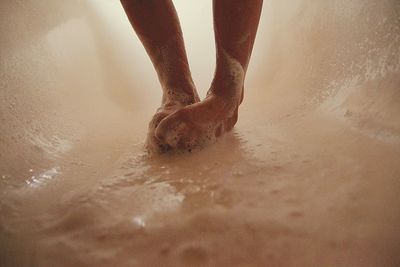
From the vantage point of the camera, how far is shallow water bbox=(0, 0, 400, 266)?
402 mm

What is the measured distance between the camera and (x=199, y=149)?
64 cm

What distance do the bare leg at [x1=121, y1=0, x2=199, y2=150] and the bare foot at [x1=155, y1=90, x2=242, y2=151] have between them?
0.07 meters

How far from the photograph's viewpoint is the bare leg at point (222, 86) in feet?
2.00

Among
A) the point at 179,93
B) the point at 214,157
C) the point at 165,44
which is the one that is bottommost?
the point at 214,157

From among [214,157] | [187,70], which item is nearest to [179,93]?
[187,70]

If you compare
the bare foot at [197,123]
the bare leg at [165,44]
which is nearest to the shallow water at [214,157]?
the bare foot at [197,123]

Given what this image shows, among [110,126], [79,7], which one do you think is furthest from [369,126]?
[79,7]

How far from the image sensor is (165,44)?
706 mm

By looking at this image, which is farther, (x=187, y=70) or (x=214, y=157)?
(x=187, y=70)

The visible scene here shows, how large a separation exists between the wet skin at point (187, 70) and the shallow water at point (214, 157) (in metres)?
0.05

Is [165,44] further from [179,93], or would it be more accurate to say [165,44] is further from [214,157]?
[214,157]

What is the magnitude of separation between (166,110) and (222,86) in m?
0.13

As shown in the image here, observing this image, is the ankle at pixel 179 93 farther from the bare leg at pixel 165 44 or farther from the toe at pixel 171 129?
the toe at pixel 171 129

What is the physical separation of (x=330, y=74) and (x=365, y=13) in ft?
0.56
